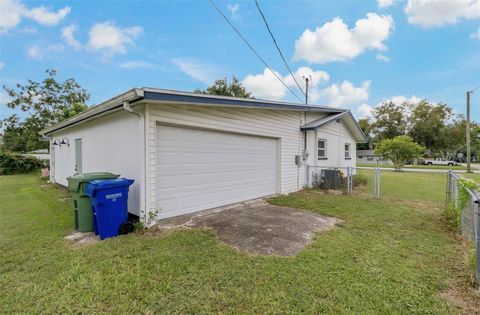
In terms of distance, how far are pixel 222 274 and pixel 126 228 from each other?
7.91 ft

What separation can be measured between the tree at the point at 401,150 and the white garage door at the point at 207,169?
21791 millimetres

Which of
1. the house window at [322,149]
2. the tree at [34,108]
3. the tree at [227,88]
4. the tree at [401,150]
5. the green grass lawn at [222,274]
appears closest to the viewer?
the green grass lawn at [222,274]

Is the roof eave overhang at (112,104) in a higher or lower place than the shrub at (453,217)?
higher

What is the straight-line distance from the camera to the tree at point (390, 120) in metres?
41.3

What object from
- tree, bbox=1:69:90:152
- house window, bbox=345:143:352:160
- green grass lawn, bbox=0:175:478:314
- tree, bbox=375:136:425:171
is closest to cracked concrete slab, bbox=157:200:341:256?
green grass lawn, bbox=0:175:478:314

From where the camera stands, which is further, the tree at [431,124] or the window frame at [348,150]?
the tree at [431,124]

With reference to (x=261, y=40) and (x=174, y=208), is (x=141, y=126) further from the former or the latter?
(x=261, y=40)

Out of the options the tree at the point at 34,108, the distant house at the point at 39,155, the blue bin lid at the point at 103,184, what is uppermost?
the tree at the point at 34,108

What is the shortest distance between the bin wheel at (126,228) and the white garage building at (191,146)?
36 cm

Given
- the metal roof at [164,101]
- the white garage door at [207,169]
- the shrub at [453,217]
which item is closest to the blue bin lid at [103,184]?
the white garage door at [207,169]

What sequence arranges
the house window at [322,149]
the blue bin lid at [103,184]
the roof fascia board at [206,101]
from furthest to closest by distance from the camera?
the house window at [322,149] → the roof fascia board at [206,101] → the blue bin lid at [103,184]

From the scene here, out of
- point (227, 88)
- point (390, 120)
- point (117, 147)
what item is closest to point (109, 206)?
point (117, 147)

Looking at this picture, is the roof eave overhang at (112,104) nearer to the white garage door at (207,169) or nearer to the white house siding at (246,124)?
the white house siding at (246,124)

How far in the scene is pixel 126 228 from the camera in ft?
14.3
